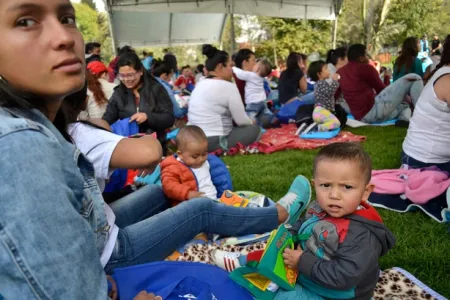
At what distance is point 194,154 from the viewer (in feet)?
10.7

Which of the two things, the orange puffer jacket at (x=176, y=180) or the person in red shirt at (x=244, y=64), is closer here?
the orange puffer jacket at (x=176, y=180)

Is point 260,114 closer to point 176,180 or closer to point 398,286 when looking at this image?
point 176,180

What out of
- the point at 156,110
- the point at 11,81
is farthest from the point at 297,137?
the point at 11,81

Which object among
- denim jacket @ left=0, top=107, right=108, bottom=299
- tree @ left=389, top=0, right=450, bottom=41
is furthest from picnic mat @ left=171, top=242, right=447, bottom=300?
tree @ left=389, top=0, right=450, bottom=41

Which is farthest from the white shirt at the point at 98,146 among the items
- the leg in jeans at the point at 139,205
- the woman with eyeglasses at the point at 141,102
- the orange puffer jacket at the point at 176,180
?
the woman with eyeglasses at the point at 141,102

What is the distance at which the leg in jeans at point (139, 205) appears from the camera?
253 cm

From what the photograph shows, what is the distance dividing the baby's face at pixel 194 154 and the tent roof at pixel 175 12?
24.9 feet

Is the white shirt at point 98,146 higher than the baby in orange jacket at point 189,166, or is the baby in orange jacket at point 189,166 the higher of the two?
the white shirt at point 98,146

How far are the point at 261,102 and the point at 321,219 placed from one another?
6083 mm

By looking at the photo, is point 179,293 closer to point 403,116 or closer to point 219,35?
point 403,116

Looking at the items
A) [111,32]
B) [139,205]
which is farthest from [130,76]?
[111,32]

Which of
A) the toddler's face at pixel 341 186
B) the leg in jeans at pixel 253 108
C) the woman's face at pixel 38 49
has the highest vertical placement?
the woman's face at pixel 38 49

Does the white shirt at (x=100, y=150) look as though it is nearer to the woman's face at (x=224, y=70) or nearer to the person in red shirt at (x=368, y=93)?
the woman's face at (x=224, y=70)

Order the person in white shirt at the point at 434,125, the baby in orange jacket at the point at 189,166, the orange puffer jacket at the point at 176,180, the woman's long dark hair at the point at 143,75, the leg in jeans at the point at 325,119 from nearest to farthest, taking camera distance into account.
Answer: the orange puffer jacket at the point at 176,180 → the baby in orange jacket at the point at 189,166 → the person in white shirt at the point at 434,125 → the woman's long dark hair at the point at 143,75 → the leg in jeans at the point at 325,119
